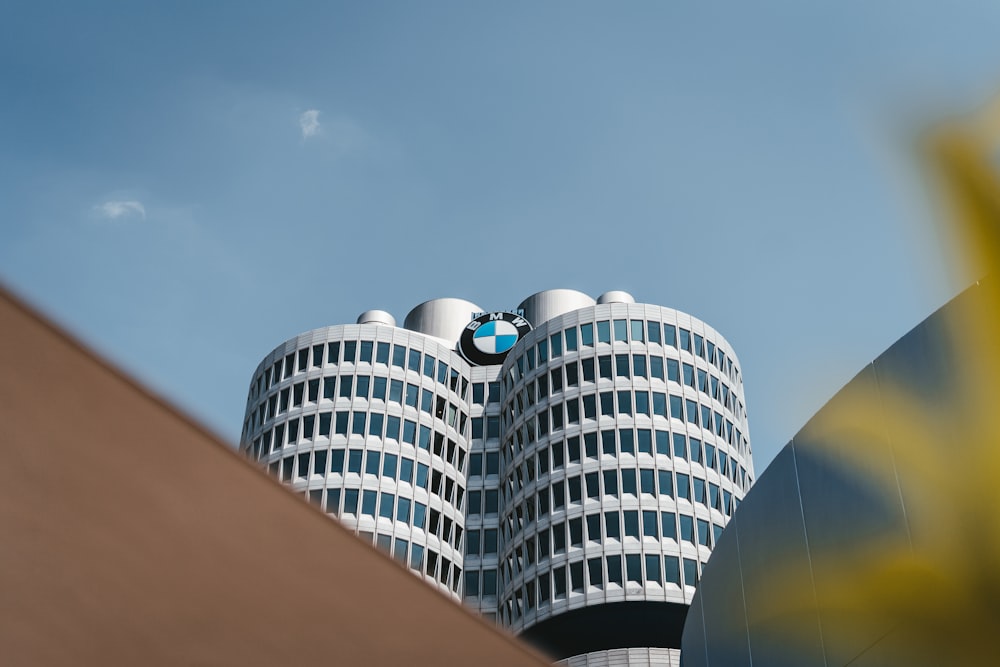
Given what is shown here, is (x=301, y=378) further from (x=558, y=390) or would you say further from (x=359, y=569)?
(x=359, y=569)

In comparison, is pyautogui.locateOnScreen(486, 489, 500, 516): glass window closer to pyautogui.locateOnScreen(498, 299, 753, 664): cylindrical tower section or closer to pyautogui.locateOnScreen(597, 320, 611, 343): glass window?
pyautogui.locateOnScreen(498, 299, 753, 664): cylindrical tower section

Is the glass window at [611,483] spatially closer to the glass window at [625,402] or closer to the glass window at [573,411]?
the glass window at [625,402]

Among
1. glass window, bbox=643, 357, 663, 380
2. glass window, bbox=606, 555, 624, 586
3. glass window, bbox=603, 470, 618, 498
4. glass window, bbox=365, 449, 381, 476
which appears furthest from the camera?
glass window, bbox=365, 449, 381, 476

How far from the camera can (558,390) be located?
61.4 m

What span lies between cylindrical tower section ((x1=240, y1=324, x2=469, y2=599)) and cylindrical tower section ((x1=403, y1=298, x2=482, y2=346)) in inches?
311

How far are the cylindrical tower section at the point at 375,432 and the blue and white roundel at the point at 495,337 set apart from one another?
171 inches

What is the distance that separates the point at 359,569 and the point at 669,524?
51.4 m

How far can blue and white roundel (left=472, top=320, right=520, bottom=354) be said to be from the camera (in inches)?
2879

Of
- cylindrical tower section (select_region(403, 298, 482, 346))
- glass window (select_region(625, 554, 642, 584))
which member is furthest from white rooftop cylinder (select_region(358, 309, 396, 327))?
glass window (select_region(625, 554, 642, 584))

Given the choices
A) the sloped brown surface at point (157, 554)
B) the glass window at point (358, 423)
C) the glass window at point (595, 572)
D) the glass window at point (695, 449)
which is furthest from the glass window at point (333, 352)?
the sloped brown surface at point (157, 554)

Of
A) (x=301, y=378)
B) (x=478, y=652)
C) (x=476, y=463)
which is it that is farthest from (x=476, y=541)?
(x=478, y=652)

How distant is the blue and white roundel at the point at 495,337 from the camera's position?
73.1 meters

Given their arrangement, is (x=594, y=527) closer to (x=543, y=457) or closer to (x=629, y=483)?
(x=629, y=483)

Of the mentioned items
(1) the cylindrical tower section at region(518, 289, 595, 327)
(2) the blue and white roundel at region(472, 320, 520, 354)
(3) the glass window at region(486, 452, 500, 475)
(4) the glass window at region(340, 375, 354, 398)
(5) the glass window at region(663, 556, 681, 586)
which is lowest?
(5) the glass window at region(663, 556, 681, 586)
